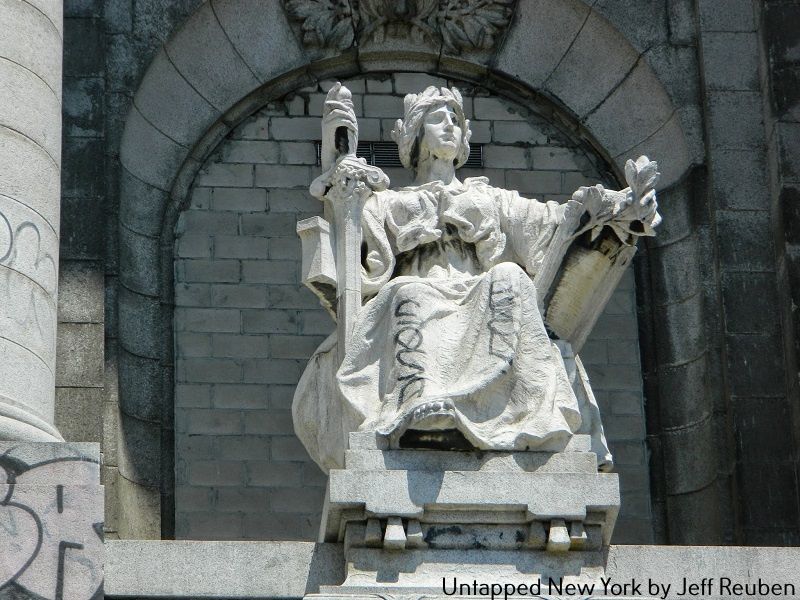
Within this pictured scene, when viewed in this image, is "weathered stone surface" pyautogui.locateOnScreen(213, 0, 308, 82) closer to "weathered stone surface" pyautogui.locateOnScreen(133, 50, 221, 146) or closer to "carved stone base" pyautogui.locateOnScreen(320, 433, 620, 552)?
"weathered stone surface" pyautogui.locateOnScreen(133, 50, 221, 146)

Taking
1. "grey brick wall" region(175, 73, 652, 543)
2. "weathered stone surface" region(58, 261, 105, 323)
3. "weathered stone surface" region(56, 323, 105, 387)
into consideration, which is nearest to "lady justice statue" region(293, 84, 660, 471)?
"grey brick wall" region(175, 73, 652, 543)

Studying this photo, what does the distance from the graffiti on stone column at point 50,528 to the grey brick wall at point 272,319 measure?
11.4 ft

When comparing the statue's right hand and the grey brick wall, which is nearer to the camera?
the statue's right hand

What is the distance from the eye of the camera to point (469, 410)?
454 inches

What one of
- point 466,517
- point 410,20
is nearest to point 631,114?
point 410,20

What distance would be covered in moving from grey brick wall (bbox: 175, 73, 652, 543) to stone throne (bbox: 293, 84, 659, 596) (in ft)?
7.21

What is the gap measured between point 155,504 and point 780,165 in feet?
15.2

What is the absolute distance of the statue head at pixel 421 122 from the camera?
43.8 feet

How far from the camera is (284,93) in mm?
16094

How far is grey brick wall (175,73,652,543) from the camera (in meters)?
14.8

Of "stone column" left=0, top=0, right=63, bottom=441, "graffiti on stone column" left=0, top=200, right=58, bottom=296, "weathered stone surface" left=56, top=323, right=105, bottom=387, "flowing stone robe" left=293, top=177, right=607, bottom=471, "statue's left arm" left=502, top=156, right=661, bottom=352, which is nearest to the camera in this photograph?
"flowing stone robe" left=293, top=177, right=607, bottom=471

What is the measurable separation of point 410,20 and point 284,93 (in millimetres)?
1021

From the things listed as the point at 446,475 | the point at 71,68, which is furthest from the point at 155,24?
the point at 446,475

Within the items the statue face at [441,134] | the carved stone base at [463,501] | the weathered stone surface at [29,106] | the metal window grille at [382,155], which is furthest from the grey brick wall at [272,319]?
the carved stone base at [463,501]
